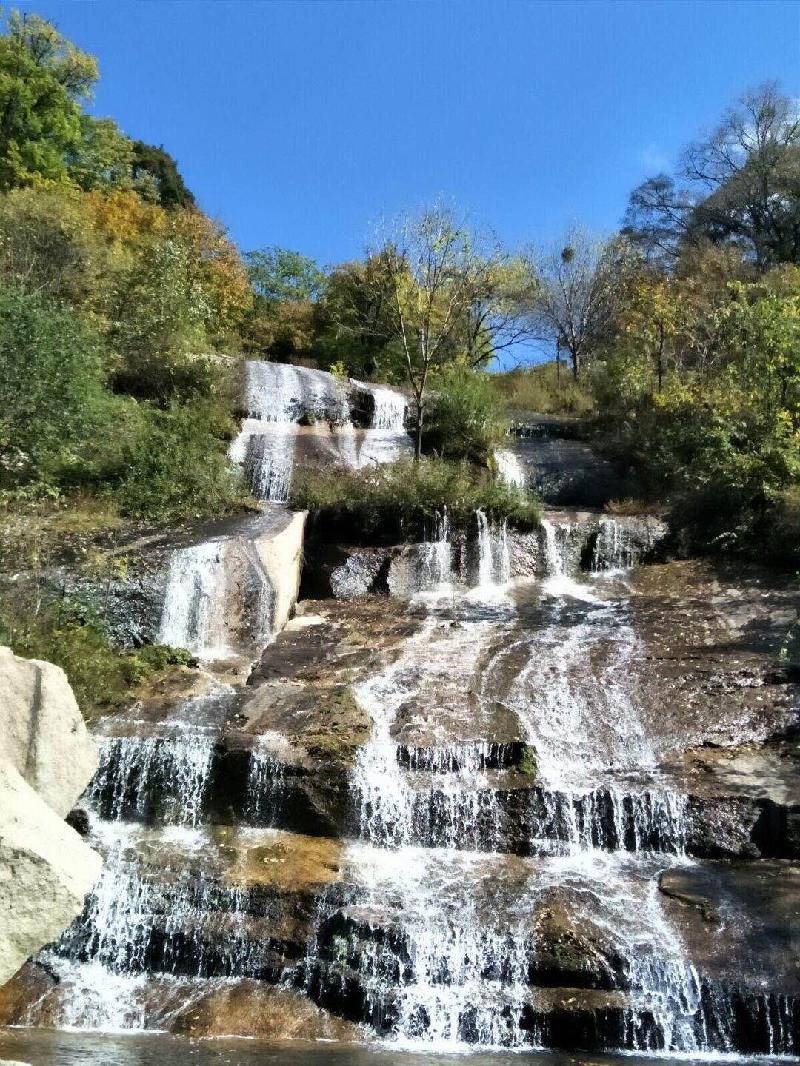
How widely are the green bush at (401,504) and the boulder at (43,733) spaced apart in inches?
470

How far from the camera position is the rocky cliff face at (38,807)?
11.9ft

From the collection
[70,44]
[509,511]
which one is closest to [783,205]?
[509,511]

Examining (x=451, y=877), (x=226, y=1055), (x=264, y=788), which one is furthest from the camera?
(x=264, y=788)

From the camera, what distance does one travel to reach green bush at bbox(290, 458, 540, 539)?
16.5 meters

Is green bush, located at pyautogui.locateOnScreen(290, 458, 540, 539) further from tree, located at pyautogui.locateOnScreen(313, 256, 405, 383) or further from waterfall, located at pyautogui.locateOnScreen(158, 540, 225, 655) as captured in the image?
tree, located at pyautogui.locateOnScreen(313, 256, 405, 383)

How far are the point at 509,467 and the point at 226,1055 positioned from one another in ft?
53.5

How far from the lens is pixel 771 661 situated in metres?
11.5

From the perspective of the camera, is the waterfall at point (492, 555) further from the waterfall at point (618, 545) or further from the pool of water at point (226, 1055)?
the pool of water at point (226, 1055)

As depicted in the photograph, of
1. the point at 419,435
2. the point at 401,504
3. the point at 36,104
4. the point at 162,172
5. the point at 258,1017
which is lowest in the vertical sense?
the point at 258,1017

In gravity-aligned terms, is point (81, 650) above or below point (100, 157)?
below

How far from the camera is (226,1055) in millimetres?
6039

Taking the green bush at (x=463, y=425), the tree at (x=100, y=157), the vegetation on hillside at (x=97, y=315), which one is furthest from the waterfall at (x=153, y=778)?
the tree at (x=100, y=157)

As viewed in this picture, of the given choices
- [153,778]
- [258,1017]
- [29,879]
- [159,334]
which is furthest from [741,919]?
[159,334]

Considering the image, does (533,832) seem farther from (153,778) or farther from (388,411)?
(388,411)
